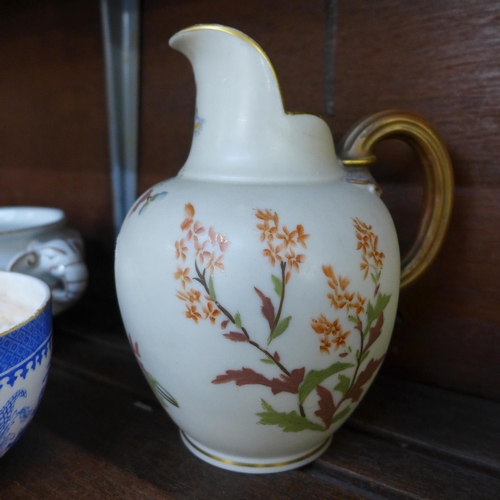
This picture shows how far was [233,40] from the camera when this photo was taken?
313 mm

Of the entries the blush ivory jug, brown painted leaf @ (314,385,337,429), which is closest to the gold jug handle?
the blush ivory jug

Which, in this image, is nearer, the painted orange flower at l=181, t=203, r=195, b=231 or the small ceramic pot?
the painted orange flower at l=181, t=203, r=195, b=231

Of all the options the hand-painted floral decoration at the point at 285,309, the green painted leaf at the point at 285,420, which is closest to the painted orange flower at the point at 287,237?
the hand-painted floral decoration at the point at 285,309

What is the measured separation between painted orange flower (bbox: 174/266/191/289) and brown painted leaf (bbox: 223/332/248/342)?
4cm

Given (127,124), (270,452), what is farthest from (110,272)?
(270,452)

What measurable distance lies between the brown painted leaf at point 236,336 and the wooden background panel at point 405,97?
217 mm

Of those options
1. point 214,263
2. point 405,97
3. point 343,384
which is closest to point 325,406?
point 343,384

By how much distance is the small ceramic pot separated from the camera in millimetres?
445

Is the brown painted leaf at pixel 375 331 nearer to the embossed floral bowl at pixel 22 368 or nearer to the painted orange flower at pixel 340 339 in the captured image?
the painted orange flower at pixel 340 339

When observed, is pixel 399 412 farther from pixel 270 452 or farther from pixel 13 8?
pixel 13 8

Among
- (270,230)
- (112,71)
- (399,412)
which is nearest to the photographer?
(270,230)

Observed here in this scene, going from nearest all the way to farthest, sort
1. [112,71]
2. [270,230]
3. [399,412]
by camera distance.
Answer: [270,230] → [399,412] → [112,71]

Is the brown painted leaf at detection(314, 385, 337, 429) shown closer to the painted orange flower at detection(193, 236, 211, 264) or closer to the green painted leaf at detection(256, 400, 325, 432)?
the green painted leaf at detection(256, 400, 325, 432)

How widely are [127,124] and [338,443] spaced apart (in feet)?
1.30
